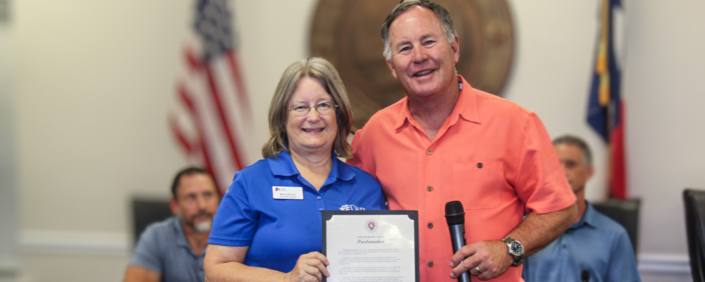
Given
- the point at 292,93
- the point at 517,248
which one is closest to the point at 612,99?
the point at 517,248

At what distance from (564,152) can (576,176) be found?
182mm

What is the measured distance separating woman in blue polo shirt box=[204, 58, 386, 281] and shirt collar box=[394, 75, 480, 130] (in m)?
0.20

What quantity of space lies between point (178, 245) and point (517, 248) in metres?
1.97

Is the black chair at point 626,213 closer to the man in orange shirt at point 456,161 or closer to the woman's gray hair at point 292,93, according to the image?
the man in orange shirt at point 456,161

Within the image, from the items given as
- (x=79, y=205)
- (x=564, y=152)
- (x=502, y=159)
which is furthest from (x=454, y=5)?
(x=79, y=205)

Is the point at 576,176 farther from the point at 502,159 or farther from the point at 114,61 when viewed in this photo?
the point at 114,61

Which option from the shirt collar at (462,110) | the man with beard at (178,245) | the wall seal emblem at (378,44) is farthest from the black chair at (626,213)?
the man with beard at (178,245)

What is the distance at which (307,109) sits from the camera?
6.42ft

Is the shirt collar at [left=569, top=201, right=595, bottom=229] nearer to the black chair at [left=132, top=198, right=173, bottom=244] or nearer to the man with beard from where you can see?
the man with beard

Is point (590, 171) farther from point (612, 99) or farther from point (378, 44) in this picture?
point (378, 44)

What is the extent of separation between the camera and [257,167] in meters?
1.95

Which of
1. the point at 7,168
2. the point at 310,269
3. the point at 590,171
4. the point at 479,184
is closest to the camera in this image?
the point at 310,269

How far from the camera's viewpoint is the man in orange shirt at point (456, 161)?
1.98m

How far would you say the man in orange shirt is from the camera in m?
1.98
